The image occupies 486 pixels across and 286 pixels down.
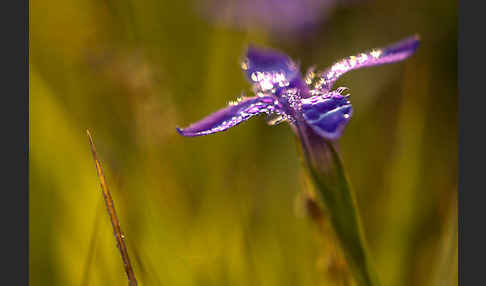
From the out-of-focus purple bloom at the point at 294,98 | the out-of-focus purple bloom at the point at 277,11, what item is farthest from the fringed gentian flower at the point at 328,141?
the out-of-focus purple bloom at the point at 277,11

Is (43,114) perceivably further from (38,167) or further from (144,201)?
(144,201)

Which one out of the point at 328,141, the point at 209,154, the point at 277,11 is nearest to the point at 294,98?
the point at 328,141

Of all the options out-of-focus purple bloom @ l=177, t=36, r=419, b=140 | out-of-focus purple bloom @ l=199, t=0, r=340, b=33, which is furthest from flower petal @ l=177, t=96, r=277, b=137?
out-of-focus purple bloom @ l=199, t=0, r=340, b=33

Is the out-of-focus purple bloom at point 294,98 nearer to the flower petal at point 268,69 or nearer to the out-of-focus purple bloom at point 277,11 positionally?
the flower petal at point 268,69

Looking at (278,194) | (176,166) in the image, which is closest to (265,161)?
(278,194)

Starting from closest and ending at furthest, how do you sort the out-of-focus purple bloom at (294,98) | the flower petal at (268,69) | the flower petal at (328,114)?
1. the flower petal at (328,114)
2. the out-of-focus purple bloom at (294,98)
3. the flower petal at (268,69)

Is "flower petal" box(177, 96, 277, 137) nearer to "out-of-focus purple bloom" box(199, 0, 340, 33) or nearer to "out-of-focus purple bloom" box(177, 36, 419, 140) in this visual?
"out-of-focus purple bloom" box(177, 36, 419, 140)

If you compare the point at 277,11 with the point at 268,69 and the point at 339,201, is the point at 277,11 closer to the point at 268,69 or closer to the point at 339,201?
the point at 268,69
